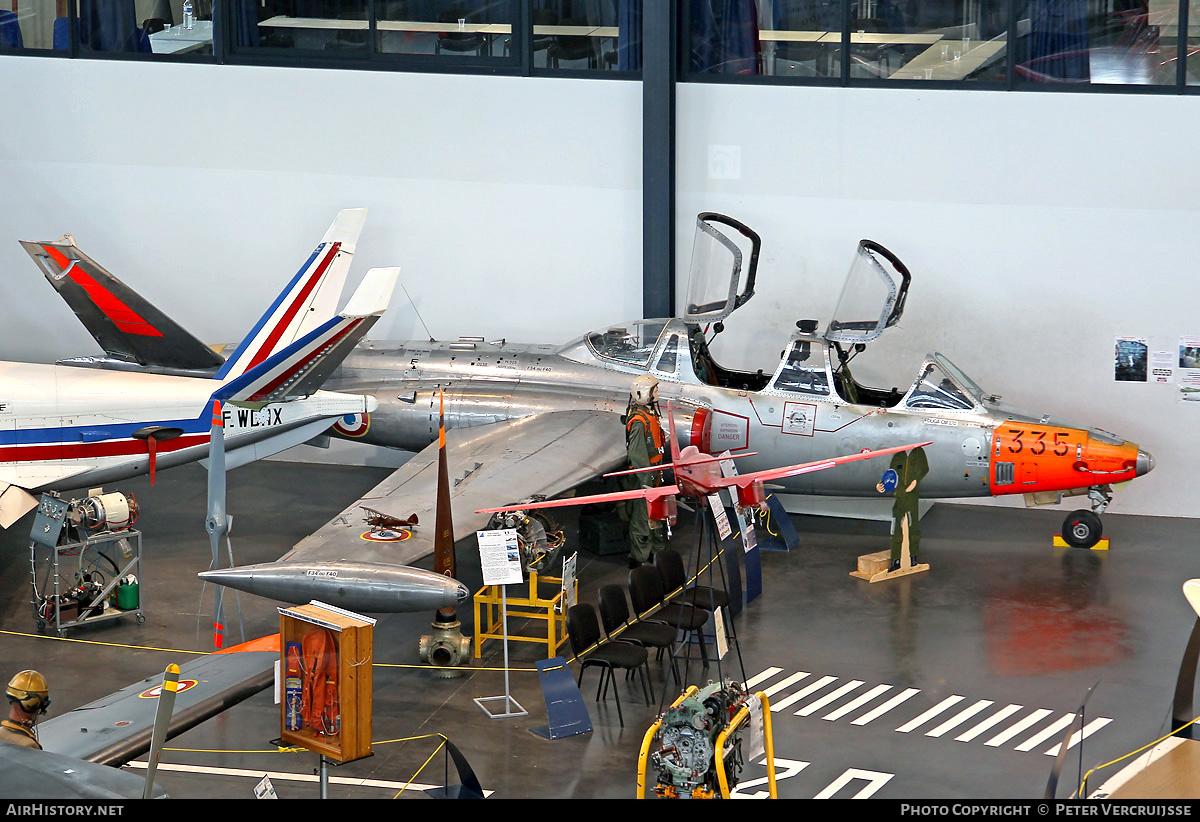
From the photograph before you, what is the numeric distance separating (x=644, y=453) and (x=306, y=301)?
397 cm

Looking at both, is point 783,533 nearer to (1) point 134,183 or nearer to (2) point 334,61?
(2) point 334,61

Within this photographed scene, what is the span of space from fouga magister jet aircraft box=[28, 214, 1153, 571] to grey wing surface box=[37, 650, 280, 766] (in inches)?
146

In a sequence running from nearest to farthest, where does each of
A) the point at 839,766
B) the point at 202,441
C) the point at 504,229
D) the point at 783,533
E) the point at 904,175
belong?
the point at 839,766 → the point at 202,441 → the point at 783,533 → the point at 904,175 → the point at 504,229

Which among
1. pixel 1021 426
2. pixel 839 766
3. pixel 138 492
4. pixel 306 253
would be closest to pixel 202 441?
pixel 138 492

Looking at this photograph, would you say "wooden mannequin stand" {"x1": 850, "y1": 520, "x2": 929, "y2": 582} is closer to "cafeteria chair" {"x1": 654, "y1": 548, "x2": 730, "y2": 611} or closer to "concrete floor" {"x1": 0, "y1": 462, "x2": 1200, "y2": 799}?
"concrete floor" {"x1": 0, "y1": 462, "x2": 1200, "y2": 799}

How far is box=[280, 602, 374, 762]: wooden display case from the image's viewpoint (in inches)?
266

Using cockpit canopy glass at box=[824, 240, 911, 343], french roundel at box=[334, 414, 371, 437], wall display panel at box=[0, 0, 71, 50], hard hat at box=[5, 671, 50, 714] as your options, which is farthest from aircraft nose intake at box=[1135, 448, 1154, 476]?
wall display panel at box=[0, 0, 71, 50]

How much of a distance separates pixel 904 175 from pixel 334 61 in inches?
262

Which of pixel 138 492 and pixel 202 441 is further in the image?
pixel 138 492

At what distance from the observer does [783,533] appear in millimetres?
12195

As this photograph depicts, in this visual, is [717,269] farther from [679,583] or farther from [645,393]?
[679,583]

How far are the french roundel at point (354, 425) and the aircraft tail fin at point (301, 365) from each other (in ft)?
5.08

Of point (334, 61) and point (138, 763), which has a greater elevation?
point (334, 61)

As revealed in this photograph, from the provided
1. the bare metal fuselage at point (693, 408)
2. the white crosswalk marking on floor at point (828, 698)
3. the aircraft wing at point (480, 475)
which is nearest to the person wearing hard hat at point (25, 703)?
the aircraft wing at point (480, 475)
